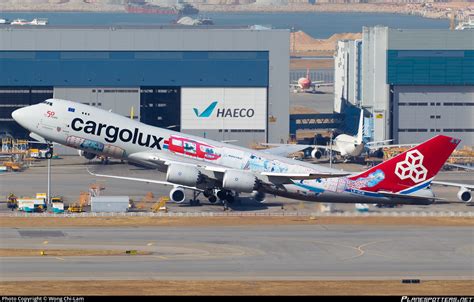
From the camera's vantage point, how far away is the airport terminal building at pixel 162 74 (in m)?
158

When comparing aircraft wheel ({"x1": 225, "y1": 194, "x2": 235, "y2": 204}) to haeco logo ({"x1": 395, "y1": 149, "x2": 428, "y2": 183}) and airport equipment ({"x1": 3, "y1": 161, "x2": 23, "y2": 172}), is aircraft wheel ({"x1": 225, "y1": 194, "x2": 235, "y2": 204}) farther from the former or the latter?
airport equipment ({"x1": 3, "y1": 161, "x2": 23, "y2": 172})

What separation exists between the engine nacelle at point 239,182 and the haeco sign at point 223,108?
5350 cm

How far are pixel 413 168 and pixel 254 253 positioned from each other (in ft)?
62.8

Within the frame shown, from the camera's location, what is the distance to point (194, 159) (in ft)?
362

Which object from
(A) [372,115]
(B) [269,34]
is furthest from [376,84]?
(B) [269,34]

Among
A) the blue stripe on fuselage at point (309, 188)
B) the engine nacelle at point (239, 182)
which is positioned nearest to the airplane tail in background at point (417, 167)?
the blue stripe on fuselage at point (309, 188)

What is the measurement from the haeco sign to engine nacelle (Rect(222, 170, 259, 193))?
53501 mm

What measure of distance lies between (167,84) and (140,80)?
3615 millimetres

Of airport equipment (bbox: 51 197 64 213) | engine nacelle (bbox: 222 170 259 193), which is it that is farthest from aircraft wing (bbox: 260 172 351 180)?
airport equipment (bbox: 51 197 64 213)

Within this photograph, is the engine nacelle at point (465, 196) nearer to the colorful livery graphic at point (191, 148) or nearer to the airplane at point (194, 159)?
the airplane at point (194, 159)

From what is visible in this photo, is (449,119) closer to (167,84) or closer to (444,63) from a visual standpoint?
(444,63)

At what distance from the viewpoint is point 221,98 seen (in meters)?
161

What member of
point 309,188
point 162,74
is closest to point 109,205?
point 309,188

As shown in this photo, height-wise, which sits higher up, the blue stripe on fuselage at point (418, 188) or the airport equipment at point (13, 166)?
the blue stripe on fuselage at point (418, 188)
